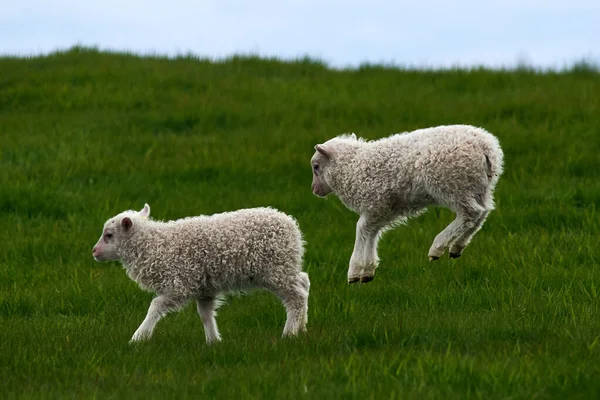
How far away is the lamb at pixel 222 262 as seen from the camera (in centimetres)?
709

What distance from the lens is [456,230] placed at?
689cm

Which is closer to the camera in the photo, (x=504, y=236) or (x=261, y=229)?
(x=261, y=229)

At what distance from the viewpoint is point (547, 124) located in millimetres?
15672

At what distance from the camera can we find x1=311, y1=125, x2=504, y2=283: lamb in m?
6.88

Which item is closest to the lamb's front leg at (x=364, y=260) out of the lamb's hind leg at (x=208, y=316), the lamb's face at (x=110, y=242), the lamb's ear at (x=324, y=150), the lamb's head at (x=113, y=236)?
the lamb's ear at (x=324, y=150)

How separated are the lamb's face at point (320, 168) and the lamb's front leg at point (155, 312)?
5.02 feet

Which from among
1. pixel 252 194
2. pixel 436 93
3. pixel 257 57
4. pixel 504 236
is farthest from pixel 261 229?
pixel 257 57

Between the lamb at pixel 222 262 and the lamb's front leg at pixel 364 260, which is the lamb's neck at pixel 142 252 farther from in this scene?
the lamb's front leg at pixel 364 260

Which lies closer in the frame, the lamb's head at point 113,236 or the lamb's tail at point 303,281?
the lamb's tail at point 303,281

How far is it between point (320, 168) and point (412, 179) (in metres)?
0.98

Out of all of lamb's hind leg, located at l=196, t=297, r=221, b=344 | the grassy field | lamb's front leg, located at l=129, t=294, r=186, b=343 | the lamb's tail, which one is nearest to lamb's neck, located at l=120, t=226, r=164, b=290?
lamb's front leg, located at l=129, t=294, r=186, b=343

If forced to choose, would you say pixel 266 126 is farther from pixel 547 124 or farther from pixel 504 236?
pixel 504 236

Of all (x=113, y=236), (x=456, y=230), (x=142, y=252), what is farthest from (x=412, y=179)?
(x=113, y=236)

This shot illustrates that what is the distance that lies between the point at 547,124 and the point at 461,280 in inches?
283
